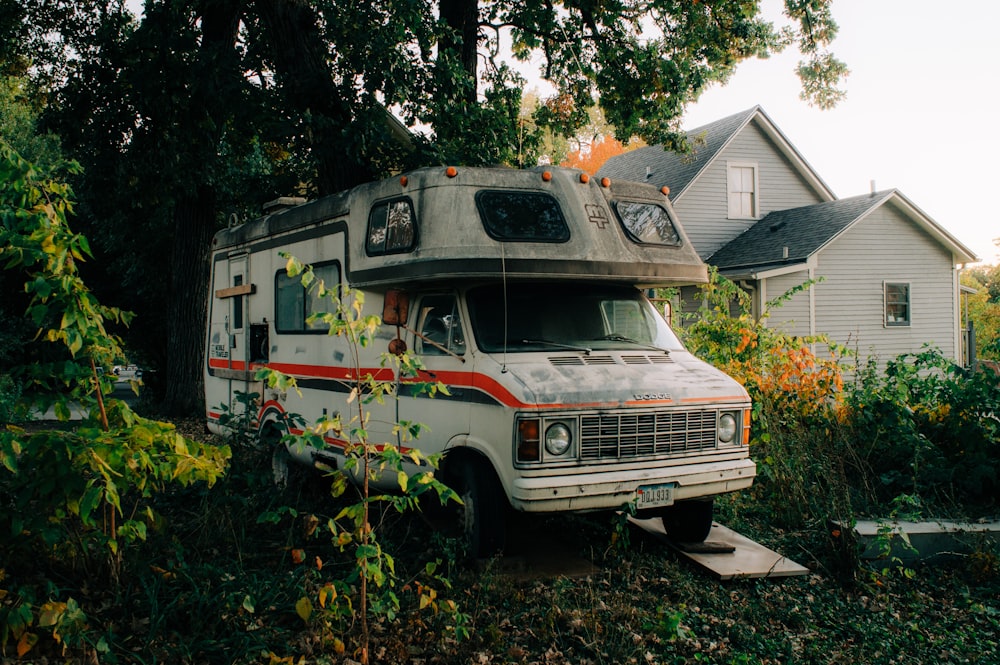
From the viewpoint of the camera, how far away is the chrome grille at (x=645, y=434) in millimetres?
5352

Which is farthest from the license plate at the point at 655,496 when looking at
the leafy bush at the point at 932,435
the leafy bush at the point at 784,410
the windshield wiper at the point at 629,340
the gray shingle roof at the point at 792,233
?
the gray shingle roof at the point at 792,233

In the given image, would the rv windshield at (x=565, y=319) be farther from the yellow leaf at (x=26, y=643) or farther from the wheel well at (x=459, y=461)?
the yellow leaf at (x=26, y=643)

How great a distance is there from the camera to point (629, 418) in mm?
5461

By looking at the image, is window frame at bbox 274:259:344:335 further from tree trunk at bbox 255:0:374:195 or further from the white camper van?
tree trunk at bbox 255:0:374:195

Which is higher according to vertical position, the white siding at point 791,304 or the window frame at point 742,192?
the window frame at point 742,192

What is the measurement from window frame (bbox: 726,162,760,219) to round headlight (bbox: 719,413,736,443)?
1703cm

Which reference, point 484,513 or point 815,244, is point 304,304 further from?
point 815,244

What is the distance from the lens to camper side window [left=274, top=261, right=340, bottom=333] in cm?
720

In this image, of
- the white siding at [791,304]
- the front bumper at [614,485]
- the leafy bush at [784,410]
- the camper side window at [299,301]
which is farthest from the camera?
the white siding at [791,304]

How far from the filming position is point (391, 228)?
6.22 metres

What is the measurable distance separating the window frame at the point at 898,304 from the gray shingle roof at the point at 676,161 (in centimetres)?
569

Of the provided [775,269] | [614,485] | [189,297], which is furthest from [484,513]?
[775,269]

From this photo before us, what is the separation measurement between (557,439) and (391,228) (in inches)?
86.0

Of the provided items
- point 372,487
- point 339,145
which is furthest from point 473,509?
point 339,145
